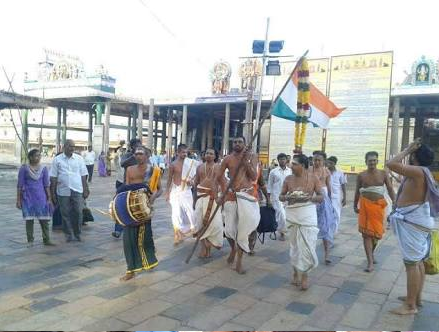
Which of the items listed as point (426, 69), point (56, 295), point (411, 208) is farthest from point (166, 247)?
point (426, 69)

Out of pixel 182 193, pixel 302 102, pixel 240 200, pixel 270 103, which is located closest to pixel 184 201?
pixel 182 193

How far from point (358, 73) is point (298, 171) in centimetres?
1325

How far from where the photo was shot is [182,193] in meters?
6.68

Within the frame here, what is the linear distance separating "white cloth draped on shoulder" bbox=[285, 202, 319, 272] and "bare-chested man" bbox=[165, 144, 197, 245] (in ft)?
7.44

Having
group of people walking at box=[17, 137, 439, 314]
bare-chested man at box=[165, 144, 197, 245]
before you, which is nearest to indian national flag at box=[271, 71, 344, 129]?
group of people walking at box=[17, 137, 439, 314]

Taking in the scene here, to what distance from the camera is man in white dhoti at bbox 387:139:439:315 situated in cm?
386

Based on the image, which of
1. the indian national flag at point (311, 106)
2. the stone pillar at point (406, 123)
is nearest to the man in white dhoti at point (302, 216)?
the indian national flag at point (311, 106)

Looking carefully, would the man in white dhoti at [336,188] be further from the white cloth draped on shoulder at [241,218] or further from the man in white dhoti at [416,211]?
the man in white dhoti at [416,211]

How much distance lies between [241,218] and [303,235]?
2.88 ft

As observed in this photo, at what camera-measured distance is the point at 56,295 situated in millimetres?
4051

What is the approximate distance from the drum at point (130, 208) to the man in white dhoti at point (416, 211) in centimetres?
246

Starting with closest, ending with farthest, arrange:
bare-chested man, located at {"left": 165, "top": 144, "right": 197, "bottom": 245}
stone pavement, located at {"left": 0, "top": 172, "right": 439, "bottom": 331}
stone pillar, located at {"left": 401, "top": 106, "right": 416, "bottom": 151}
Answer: stone pavement, located at {"left": 0, "top": 172, "right": 439, "bottom": 331}
bare-chested man, located at {"left": 165, "top": 144, "right": 197, "bottom": 245}
stone pillar, located at {"left": 401, "top": 106, "right": 416, "bottom": 151}

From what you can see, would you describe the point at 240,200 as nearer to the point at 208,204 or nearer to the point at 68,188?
the point at 208,204

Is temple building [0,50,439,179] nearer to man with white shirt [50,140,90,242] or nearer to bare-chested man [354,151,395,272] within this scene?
man with white shirt [50,140,90,242]
